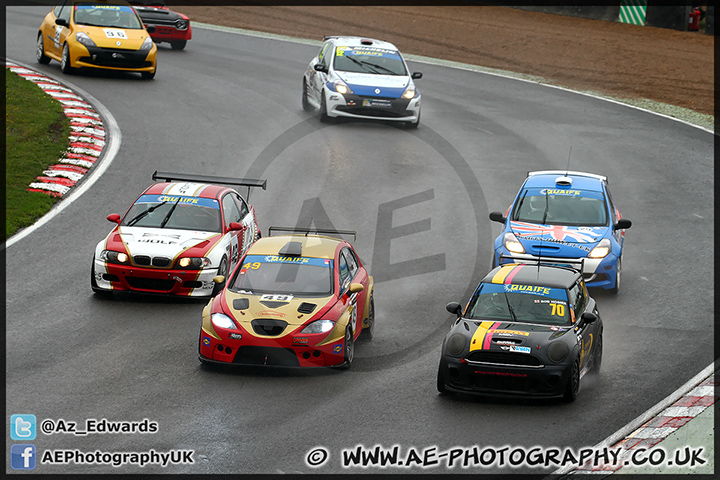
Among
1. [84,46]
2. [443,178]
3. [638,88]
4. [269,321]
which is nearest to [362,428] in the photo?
[269,321]

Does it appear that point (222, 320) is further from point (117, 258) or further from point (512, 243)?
point (512, 243)

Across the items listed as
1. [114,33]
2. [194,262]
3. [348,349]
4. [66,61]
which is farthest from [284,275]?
[66,61]

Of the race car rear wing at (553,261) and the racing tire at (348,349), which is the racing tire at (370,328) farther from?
the race car rear wing at (553,261)

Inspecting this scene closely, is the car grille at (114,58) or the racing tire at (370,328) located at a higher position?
the car grille at (114,58)

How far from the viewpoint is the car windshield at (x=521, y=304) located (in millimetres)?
11414

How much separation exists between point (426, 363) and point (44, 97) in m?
15.2

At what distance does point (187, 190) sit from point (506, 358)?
22.7 ft

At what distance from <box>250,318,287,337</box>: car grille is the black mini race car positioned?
192 cm

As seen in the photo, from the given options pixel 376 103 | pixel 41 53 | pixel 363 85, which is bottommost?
pixel 41 53

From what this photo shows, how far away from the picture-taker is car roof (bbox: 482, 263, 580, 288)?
12016mm

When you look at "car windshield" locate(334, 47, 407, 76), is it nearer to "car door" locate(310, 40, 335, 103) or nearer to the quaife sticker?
"car door" locate(310, 40, 335, 103)

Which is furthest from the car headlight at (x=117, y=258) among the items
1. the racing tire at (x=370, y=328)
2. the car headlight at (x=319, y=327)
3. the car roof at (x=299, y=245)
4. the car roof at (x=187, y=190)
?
the car headlight at (x=319, y=327)

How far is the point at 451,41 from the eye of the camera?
36844 mm

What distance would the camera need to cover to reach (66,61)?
1023 inches
